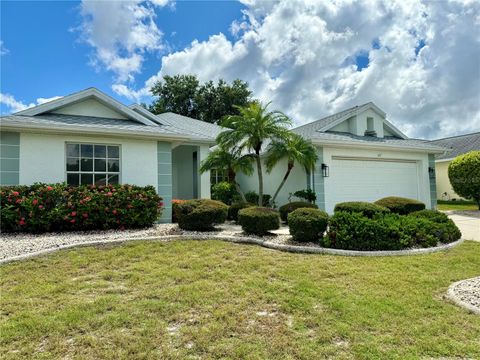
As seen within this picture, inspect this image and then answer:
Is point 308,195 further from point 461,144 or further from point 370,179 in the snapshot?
point 461,144

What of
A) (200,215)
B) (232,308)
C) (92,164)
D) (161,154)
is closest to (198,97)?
(161,154)

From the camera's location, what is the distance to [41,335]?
329 cm

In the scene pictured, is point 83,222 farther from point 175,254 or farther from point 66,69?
point 66,69

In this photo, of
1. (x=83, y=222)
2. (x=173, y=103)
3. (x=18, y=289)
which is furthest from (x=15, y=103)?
(x=173, y=103)

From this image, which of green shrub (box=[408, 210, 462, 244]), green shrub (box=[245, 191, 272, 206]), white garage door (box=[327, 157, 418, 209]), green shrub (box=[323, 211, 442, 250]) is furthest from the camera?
green shrub (box=[245, 191, 272, 206])

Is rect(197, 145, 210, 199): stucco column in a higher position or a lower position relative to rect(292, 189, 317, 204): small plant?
higher

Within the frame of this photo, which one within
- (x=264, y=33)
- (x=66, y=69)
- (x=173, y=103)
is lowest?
(x=66, y=69)

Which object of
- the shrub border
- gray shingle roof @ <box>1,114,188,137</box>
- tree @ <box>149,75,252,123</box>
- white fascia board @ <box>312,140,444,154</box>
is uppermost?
tree @ <box>149,75,252,123</box>

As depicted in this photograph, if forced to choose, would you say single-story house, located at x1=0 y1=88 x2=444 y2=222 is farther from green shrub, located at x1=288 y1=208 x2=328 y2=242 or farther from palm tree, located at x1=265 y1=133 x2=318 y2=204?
green shrub, located at x1=288 y1=208 x2=328 y2=242

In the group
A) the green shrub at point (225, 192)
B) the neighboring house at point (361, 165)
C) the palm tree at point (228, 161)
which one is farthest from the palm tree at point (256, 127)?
the green shrub at point (225, 192)

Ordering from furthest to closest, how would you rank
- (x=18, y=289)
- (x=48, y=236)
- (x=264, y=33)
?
(x=264, y=33), (x=48, y=236), (x=18, y=289)

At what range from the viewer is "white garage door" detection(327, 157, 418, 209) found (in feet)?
43.0

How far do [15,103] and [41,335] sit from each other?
36.8 feet

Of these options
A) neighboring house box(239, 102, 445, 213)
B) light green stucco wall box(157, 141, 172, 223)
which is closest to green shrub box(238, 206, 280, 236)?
light green stucco wall box(157, 141, 172, 223)
